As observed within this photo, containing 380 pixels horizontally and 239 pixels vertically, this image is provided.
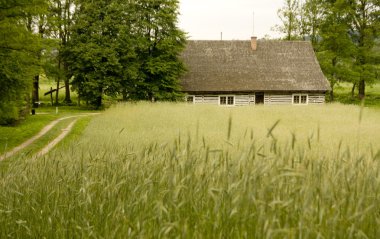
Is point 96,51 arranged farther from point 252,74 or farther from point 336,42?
point 336,42

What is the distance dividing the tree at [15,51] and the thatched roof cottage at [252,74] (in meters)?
25.6

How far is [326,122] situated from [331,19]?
2507 centimetres

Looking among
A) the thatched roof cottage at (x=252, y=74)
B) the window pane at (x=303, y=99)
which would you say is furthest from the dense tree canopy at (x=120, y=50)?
the window pane at (x=303, y=99)

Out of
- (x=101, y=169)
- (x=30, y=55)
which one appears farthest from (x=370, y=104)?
(x=101, y=169)

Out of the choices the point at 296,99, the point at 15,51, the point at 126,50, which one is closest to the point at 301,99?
the point at 296,99

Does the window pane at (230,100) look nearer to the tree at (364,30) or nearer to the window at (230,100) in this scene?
the window at (230,100)

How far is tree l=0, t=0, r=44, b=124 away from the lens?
46.9ft

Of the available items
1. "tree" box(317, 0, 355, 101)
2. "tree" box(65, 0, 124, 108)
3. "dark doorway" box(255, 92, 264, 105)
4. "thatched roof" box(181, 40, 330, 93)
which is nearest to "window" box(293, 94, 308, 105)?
"thatched roof" box(181, 40, 330, 93)

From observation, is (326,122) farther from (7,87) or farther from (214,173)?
(214,173)

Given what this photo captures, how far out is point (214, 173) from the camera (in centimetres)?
471

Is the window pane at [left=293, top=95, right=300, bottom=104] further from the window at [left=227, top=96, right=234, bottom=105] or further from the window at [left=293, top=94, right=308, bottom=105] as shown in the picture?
the window at [left=227, top=96, right=234, bottom=105]

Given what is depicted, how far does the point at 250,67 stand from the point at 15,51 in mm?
30588

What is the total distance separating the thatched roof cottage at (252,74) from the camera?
136 ft

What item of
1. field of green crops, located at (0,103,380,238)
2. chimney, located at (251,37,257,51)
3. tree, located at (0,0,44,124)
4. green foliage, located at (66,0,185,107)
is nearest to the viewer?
field of green crops, located at (0,103,380,238)
